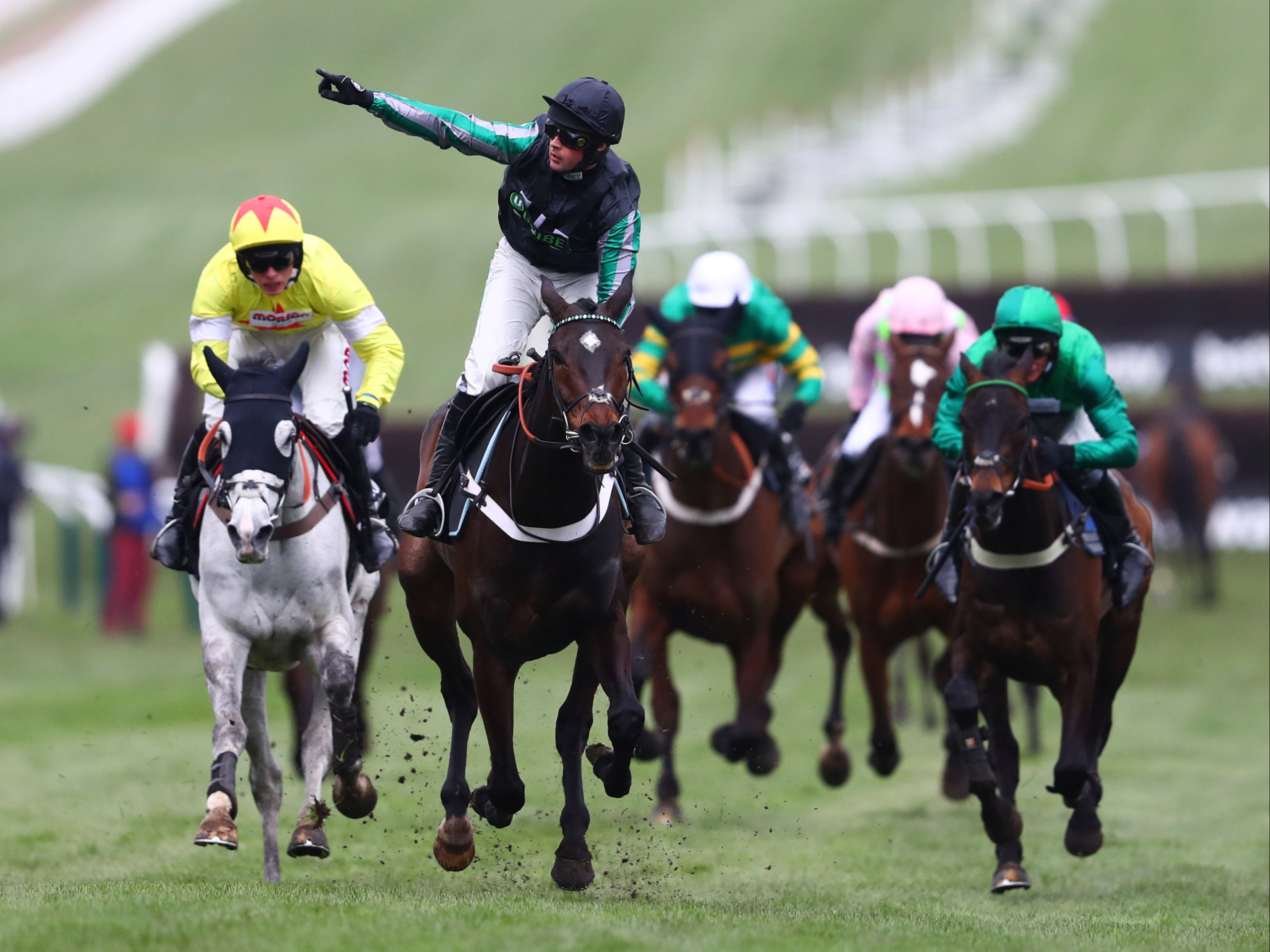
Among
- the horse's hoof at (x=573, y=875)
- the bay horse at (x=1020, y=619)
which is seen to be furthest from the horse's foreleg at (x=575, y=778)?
the bay horse at (x=1020, y=619)

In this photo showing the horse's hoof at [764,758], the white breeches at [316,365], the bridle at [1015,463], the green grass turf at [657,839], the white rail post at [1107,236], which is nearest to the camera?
the green grass turf at [657,839]

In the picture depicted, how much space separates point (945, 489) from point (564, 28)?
5394 centimetres

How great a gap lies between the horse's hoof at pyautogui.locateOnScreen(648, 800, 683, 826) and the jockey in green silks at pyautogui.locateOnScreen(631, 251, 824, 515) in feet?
5.36

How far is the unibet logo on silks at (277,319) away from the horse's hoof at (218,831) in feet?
6.72

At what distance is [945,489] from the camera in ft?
29.9

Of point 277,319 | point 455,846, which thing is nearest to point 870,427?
point 277,319

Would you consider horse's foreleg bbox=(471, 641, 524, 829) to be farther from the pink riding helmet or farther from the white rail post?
the white rail post

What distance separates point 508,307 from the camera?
6867mm

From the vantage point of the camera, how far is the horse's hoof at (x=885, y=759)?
9.41 metres

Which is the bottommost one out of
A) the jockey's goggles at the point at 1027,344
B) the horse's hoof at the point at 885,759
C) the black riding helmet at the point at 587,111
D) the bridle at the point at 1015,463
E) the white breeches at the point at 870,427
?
the horse's hoof at the point at 885,759

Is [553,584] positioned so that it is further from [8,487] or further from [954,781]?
[8,487]

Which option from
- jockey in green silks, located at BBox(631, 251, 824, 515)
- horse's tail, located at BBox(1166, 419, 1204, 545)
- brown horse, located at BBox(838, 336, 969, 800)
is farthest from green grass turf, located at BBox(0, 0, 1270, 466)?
brown horse, located at BBox(838, 336, 969, 800)

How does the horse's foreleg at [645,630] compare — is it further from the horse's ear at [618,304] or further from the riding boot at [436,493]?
the horse's ear at [618,304]

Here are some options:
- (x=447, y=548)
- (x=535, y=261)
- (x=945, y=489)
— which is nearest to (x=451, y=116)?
(x=535, y=261)
